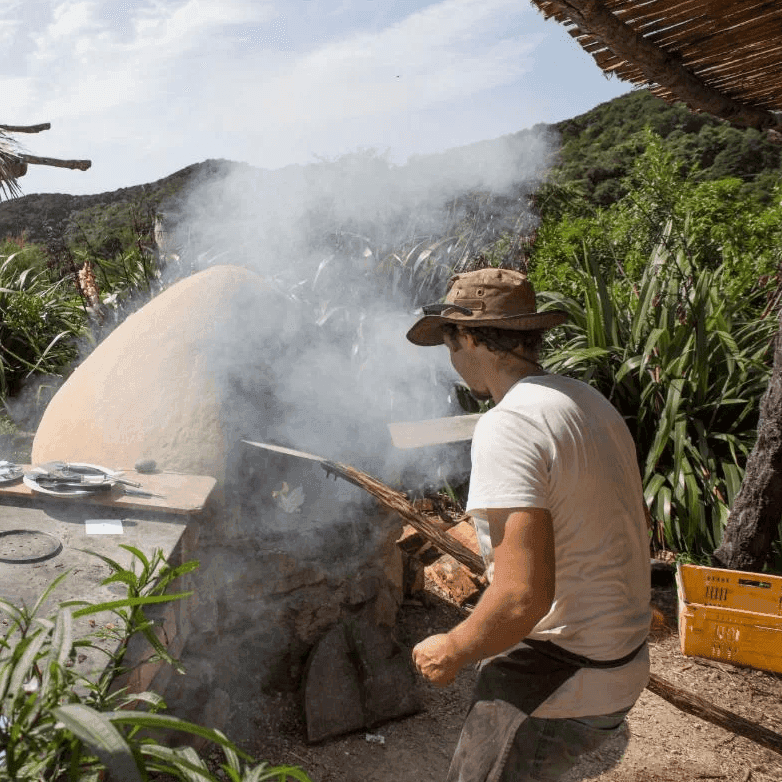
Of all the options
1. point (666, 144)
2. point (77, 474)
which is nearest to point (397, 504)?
point (77, 474)

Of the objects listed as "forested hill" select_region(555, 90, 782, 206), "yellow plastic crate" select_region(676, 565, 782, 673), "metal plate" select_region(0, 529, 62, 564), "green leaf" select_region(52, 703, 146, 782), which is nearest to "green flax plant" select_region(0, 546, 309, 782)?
"green leaf" select_region(52, 703, 146, 782)

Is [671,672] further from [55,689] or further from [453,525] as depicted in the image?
[55,689]

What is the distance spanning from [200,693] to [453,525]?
2094 mm

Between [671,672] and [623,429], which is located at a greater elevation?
[623,429]

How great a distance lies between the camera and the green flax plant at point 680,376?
4668 millimetres

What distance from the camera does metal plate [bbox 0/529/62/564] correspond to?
2211mm

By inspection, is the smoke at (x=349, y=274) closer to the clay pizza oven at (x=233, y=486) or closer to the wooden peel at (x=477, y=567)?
the clay pizza oven at (x=233, y=486)

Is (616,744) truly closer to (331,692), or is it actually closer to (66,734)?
(331,692)

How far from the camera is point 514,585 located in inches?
58.2

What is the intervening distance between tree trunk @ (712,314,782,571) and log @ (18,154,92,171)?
17.8 ft

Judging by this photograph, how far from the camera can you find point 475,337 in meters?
1.77

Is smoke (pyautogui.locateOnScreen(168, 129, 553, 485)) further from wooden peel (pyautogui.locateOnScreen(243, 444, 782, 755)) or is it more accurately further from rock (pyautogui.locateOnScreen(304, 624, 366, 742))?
rock (pyautogui.locateOnScreen(304, 624, 366, 742))

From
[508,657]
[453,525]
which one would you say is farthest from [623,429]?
[453,525]

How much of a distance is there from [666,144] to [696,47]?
13.7 metres
